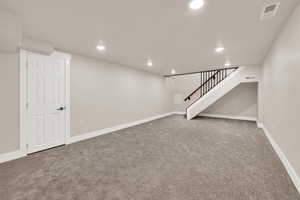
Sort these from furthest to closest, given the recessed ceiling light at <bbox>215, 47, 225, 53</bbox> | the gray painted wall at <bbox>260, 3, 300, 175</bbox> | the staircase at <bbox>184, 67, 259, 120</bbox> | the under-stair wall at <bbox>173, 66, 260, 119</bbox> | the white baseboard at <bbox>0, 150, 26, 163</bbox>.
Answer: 1. the under-stair wall at <bbox>173, 66, 260, 119</bbox>
2. the staircase at <bbox>184, 67, 259, 120</bbox>
3. the recessed ceiling light at <bbox>215, 47, 225, 53</bbox>
4. the white baseboard at <bbox>0, 150, 26, 163</bbox>
5. the gray painted wall at <bbox>260, 3, 300, 175</bbox>

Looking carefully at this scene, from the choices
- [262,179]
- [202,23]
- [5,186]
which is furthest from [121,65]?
[262,179]

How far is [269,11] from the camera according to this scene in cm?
186

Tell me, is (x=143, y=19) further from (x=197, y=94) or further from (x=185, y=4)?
(x=197, y=94)

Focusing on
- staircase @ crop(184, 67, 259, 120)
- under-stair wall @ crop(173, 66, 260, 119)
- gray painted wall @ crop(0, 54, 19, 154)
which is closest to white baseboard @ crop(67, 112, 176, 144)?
gray painted wall @ crop(0, 54, 19, 154)

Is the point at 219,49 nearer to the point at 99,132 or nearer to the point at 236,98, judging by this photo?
the point at 99,132

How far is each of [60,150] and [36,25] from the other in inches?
104

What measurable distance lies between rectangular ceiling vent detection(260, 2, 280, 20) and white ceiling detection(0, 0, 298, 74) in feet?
0.21

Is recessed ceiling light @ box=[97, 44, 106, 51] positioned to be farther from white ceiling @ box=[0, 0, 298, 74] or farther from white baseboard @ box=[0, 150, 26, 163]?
white baseboard @ box=[0, 150, 26, 163]

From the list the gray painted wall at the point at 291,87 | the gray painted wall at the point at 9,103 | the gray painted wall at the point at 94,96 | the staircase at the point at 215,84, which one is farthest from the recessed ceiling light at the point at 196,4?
the staircase at the point at 215,84

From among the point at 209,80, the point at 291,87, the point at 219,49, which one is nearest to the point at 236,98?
the point at 209,80

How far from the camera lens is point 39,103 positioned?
9.89ft

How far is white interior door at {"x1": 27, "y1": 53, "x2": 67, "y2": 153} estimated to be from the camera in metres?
2.88

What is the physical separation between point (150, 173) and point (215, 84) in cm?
633

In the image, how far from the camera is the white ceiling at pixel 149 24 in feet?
5.69
